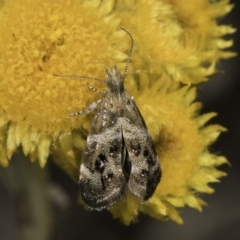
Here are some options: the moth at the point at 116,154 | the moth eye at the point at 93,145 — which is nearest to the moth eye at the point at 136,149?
the moth at the point at 116,154

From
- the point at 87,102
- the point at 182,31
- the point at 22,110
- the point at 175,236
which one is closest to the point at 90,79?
the point at 87,102

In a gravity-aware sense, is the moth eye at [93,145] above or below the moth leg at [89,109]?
below

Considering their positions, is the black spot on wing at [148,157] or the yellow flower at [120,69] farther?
the black spot on wing at [148,157]

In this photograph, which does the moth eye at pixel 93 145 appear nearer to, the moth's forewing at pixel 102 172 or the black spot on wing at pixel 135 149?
the moth's forewing at pixel 102 172

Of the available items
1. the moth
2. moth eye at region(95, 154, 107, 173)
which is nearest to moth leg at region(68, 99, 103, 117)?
the moth

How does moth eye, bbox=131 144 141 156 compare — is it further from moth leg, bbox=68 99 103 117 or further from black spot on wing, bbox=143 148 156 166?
moth leg, bbox=68 99 103 117

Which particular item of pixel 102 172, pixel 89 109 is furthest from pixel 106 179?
pixel 89 109

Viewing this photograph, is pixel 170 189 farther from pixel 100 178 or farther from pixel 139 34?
pixel 139 34
